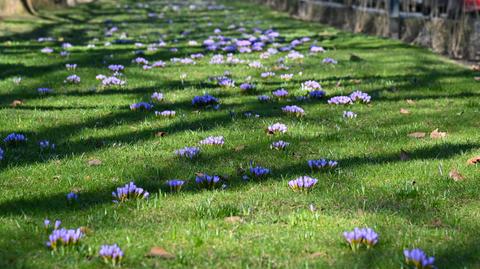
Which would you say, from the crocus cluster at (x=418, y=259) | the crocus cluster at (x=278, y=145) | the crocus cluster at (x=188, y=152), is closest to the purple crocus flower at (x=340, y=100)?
the crocus cluster at (x=278, y=145)

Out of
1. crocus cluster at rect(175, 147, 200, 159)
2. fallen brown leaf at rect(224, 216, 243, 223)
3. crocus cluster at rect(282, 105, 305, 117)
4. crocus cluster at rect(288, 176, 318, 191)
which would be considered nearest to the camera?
fallen brown leaf at rect(224, 216, 243, 223)

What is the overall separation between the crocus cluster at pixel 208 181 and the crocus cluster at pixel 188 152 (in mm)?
1028

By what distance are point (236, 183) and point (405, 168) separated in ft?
6.85

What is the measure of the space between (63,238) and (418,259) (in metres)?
2.80

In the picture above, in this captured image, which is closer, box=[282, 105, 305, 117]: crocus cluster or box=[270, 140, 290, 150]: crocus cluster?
box=[270, 140, 290, 150]: crocus cluster

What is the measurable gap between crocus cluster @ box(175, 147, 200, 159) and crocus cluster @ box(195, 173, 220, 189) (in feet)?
3.37

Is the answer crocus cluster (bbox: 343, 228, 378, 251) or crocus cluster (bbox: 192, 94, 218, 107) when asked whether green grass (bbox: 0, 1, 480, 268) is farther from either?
crocus cluster (bbox: 192, 94, 218, 107)

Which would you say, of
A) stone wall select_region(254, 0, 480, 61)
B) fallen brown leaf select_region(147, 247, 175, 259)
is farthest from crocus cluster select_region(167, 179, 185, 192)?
stone wall select_region(254, 0, 480, 61)

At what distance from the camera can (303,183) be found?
21.1 ft

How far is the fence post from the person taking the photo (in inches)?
885

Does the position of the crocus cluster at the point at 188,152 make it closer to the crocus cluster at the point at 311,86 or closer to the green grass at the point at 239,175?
the green grass at the point at 239,175

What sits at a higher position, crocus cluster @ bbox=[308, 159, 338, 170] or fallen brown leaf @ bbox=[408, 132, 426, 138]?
crocus cluster @ bbox=[308, 159, 338, 170]

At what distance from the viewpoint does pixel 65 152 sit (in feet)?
26.0

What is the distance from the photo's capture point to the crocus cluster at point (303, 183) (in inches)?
252
